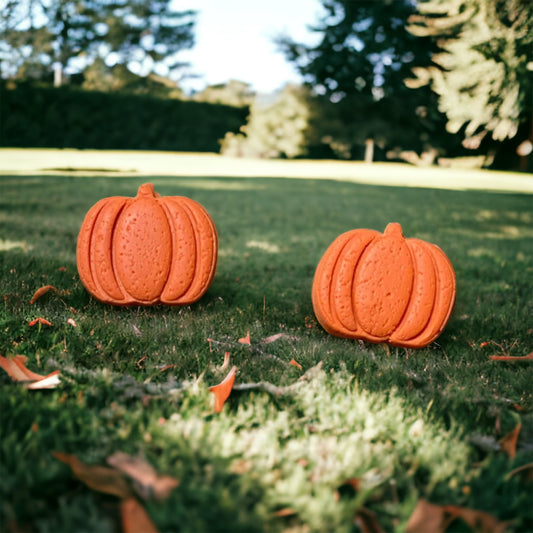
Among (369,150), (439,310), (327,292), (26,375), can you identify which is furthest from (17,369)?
(369,150)

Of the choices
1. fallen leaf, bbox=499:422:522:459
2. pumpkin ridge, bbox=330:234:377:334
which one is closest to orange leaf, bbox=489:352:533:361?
pumpkin ridge, bbox=330:234:377:334

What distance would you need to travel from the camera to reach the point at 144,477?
133 centimetres

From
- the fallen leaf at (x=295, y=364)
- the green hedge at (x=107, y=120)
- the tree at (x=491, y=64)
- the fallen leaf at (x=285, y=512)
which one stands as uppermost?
the tree at (x=491, y=64)

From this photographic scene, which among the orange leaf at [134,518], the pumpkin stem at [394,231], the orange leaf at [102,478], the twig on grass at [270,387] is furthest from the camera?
the pumpkin stem at [394,231]

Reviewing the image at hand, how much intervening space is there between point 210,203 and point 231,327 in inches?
232

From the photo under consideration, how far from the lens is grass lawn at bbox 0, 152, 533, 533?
1.30 m

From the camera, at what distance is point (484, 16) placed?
15.0 metres

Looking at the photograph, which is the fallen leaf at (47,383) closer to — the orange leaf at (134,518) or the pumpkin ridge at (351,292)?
the orange leaf at (134,518)

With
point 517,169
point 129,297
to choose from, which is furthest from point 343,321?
point 517,169

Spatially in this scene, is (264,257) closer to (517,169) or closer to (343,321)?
(343,321)

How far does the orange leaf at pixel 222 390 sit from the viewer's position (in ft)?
5.77

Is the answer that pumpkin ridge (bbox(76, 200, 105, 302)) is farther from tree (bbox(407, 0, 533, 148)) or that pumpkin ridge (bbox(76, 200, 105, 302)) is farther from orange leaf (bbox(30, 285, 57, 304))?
tree (bbox(407, 0, 533, 148))

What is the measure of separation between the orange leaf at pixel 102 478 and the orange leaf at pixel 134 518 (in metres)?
0.05

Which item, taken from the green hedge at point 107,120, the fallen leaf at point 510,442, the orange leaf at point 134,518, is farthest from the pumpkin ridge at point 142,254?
the green hedge at point 107,120
